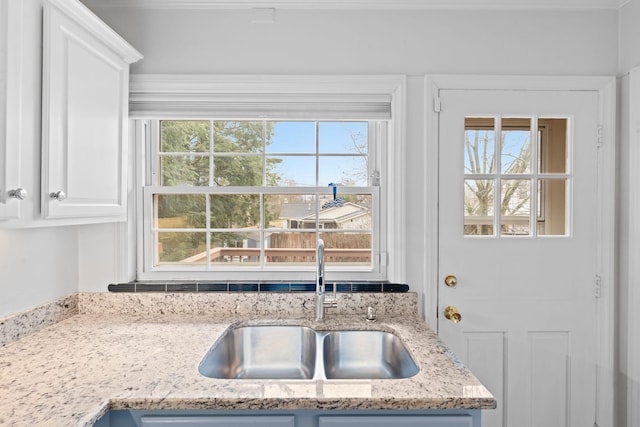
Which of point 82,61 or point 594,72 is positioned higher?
point 594,72

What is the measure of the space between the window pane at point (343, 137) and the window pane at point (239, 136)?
273mm

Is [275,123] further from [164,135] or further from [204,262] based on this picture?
[204,262]

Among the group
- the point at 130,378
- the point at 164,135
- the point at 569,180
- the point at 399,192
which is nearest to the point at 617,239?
the point at 569,180

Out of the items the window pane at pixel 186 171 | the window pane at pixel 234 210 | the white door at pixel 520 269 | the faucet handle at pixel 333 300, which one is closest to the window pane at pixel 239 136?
the window pane at pixel 186 171

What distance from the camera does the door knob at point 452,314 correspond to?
1.94 meters

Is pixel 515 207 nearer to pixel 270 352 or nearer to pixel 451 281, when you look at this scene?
pixel 451 281

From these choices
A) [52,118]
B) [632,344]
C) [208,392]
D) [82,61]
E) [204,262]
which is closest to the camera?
[208,392]

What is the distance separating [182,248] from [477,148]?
1553 millimetres

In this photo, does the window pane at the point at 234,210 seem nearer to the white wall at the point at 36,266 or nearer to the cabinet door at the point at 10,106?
the white wall at the point at 36,266

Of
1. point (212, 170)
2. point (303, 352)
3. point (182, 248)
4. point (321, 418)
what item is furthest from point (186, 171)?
point (321, 418)

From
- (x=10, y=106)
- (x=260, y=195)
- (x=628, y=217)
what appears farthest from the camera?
(x=260, y=195)

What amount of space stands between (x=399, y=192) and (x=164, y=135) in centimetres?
123

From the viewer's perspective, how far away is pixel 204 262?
2.12 meters

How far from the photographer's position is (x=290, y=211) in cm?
212
